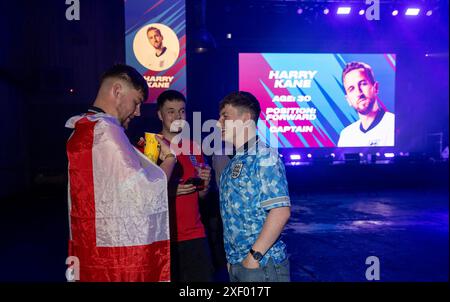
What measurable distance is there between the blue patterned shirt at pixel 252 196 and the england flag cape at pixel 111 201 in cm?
42

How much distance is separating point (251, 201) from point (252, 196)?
25 mm

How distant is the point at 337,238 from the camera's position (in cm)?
504

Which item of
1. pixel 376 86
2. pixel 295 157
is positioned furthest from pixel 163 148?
pixel 376 86

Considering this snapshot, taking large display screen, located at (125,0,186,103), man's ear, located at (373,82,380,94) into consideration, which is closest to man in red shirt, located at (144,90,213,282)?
large display screen, located at (125,0,186,103)

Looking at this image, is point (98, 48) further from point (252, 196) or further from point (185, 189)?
point (252, 196)

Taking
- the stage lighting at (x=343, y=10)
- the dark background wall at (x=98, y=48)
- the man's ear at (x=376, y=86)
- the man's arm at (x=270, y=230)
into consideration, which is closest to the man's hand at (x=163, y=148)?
the man's arm at (x=270, y=230)

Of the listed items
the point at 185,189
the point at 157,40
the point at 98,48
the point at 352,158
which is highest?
the point at 98,48

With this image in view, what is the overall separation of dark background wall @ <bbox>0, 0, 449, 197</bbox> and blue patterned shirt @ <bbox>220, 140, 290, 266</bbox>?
797 cm

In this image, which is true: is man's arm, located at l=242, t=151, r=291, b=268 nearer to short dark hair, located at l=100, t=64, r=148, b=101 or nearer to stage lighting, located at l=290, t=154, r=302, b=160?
short dark hair, located at l=100, t=64, r=148, b=101

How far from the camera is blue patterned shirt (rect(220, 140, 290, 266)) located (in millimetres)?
1690

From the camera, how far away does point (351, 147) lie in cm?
1030

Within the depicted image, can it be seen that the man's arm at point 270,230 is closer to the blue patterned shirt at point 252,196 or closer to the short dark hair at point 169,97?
the blue patterned shirt at point 252,196
